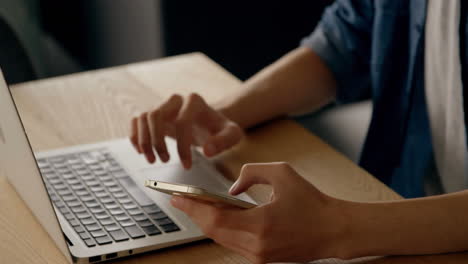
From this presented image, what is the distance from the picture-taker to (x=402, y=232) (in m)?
0.77

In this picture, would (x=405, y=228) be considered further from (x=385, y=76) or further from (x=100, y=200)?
(x=385, y=76)

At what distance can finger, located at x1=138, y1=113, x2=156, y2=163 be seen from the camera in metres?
1.00

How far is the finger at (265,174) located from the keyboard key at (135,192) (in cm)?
16

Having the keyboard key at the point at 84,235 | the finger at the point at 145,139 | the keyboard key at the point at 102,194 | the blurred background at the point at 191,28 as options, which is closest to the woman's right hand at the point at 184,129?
the finger at the point at 145,139

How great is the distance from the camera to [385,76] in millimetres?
1249

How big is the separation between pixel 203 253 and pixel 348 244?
15 centimetres

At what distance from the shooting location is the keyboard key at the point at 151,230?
810 mm

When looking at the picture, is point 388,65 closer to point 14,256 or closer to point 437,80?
point 437,80

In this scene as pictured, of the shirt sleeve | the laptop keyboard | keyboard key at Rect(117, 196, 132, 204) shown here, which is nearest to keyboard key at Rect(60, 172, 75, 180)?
the laptop keyboard

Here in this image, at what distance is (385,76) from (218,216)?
609 millimetres

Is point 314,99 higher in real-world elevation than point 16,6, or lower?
higher

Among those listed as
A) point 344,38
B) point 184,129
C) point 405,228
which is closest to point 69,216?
point 184,129

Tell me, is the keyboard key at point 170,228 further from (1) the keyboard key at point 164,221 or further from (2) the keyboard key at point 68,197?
(2) the keyboard key at point 68,197

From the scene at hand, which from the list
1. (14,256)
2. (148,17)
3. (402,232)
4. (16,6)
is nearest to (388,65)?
(402,232)
